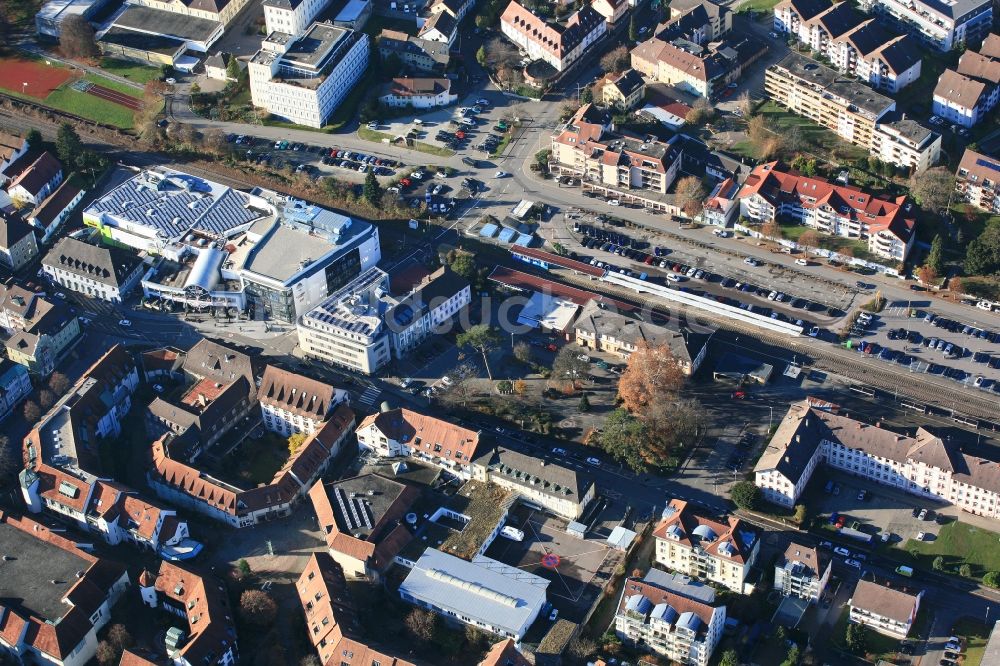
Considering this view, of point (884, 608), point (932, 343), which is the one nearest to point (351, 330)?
point (932, 343)

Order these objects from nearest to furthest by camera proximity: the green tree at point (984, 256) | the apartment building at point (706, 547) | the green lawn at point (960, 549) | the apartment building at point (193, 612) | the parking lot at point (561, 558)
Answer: the apartment building at point (193, 612) < the apartment building at point (706, 547) < the parking lot at point (561, 558) < the green lawn at point (960, 549) < the green tree at point (984, 256)

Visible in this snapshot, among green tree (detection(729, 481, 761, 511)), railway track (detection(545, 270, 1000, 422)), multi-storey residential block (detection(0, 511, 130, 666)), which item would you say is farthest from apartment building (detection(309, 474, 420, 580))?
railway track (detection(545, 270, 1000, 422))

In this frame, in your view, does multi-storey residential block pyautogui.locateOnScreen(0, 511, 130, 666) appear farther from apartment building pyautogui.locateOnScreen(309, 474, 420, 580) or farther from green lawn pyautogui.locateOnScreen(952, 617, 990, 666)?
green lawn pyautogui.locateOnScreen(952, 617, 990, 666)

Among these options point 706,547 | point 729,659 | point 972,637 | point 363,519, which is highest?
point 706,547

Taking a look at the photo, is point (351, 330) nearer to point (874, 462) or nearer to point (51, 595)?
point (51, 595)

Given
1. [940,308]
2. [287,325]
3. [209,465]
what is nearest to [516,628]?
[209,465]

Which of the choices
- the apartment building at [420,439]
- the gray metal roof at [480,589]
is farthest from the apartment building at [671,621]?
the apartment building at [420,439]

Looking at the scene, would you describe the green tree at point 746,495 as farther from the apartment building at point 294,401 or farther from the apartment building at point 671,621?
the apartment building at point 294,401
